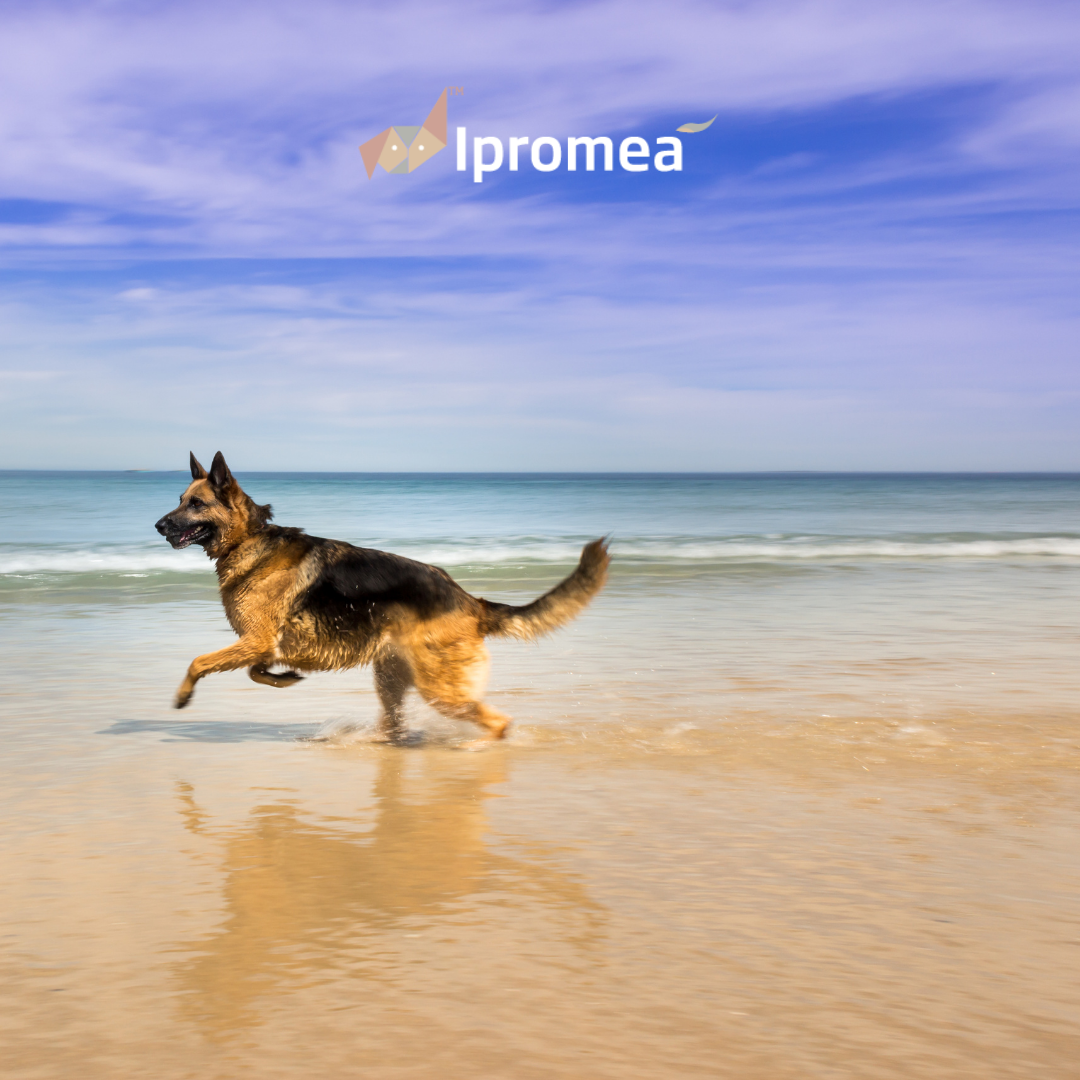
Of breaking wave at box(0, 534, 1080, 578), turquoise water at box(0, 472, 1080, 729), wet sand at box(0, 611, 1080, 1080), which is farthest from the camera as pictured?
breaking wave at box(0, 534, 1080, 578)

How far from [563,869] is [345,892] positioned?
0.80 metres

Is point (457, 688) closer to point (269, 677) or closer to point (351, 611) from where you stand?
point (351, 611)

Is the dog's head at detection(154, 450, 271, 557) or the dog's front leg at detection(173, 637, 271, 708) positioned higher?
the dog's head at detection(154, 450, 271, 557)

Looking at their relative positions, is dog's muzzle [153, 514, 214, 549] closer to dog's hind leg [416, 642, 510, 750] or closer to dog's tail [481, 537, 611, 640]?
dog's hind leg [416, 642, 510, 750]

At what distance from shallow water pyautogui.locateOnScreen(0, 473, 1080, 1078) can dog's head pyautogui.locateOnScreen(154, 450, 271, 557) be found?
1144mm

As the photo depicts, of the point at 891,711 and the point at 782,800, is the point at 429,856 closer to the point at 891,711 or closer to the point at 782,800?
the point at 782,800

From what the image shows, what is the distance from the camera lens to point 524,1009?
3006 mm

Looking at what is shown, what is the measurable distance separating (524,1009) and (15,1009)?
4.41 feet

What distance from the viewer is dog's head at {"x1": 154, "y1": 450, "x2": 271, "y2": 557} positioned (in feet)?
22.4

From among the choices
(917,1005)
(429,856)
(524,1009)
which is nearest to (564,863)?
(429,856)

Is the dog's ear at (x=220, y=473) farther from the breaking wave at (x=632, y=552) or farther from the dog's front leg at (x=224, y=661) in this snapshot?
the breaking wave at (x=632, y=552)

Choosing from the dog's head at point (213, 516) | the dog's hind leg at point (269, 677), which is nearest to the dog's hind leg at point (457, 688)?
the dog's hind leg at point (269, 677)

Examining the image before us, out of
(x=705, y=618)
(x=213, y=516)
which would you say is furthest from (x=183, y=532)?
(x=705, y=618)

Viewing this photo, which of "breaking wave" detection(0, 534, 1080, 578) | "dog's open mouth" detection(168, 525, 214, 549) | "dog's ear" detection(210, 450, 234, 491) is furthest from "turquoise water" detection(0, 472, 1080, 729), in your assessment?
"dog's ear" detection(210, 450, 234, 491)
